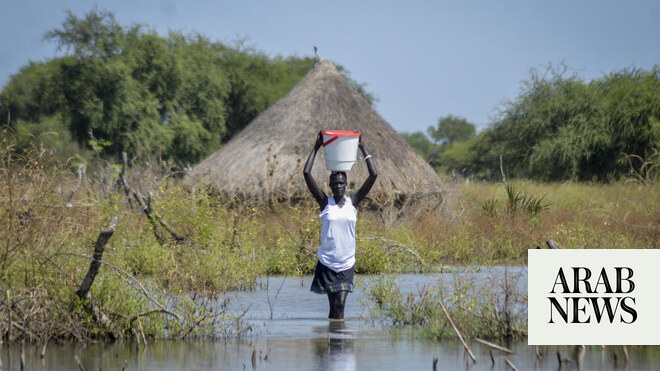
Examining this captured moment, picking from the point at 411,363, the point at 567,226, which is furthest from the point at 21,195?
the point at 567,226

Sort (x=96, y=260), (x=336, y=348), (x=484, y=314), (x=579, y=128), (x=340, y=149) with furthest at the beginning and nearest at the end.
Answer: (x=579, y=128)
(x=340, y=149)
(x=484, y=314)
(x=336, y=348)
(x=96, y=260)

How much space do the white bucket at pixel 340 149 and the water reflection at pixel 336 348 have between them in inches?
60.9

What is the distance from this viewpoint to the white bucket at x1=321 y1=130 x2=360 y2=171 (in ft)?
29.8

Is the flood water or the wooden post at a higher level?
the wooden post

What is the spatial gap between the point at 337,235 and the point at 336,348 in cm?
124

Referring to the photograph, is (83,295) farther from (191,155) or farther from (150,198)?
(191,155)

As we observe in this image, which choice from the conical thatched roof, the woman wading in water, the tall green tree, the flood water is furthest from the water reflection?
the tall green tree

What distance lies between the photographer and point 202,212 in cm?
1284

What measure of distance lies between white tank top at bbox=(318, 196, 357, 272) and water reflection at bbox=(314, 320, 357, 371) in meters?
0.61

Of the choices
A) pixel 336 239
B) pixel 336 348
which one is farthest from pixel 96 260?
pixel 336 239

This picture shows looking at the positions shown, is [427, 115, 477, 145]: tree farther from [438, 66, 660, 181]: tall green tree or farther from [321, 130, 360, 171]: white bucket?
[321, 130, 360, 171]: white bucket

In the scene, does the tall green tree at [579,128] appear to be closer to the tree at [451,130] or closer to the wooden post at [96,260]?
the wooden post at [96,260]

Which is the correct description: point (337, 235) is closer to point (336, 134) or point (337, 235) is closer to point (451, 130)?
point (336, 134)

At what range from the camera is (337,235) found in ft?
29.0
